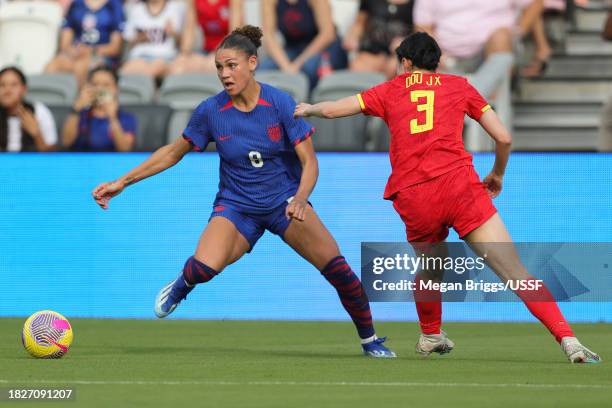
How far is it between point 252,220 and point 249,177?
29 cm

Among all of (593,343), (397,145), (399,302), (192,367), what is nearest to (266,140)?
(397,145)

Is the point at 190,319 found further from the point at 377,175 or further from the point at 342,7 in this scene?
the point at 342,7

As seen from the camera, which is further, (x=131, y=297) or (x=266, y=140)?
(x=131, y=297)

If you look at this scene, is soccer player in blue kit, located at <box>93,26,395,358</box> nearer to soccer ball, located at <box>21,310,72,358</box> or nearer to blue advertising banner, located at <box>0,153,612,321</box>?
soccer ball, located at <box>21,310,72,358</box>

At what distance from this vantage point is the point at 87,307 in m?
13.3

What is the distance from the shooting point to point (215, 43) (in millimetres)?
16562

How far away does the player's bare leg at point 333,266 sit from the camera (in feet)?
31.2

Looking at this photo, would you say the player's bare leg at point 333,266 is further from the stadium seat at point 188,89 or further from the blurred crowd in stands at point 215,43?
the stadium seat at point 188,89

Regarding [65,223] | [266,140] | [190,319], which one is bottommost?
[190,319]

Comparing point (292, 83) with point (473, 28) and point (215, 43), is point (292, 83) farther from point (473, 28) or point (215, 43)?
point (473, 28)

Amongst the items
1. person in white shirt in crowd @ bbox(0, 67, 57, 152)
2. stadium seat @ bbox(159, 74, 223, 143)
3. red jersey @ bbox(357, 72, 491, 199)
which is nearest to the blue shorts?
red jersey @ bbox(357, 72, 491, 199)

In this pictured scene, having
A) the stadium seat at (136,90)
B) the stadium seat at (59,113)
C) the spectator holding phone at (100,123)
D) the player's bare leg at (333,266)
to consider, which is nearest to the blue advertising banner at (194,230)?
the spectator holding phone at (100,123)

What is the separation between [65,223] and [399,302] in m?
3.13

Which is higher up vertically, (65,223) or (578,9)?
(578,9)
